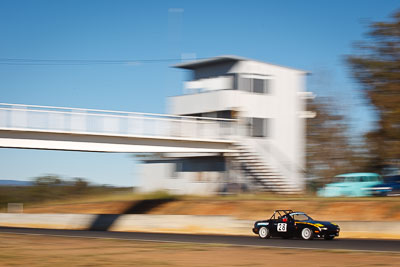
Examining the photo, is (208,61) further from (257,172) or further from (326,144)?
(326,144)

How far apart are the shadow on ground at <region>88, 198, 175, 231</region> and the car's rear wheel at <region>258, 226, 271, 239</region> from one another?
12.4m

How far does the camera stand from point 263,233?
28188 mm

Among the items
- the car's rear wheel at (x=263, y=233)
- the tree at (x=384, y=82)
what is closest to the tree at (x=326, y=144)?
the tree at (x=384, y=82)

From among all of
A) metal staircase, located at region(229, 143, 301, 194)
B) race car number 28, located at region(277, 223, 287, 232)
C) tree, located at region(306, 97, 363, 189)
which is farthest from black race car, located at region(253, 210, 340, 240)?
tree, located at region(306, 97, 363, 189)

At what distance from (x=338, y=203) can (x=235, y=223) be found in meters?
6.17

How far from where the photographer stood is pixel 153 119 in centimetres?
3988

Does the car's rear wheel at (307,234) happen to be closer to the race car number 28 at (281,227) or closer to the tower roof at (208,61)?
the race car number 28 at (281,227)

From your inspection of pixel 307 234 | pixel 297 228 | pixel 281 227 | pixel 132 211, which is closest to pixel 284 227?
pixel 281 227

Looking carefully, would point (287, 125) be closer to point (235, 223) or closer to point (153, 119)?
point (153, 119)

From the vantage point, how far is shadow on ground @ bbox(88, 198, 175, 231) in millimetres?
38750

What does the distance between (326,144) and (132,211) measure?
4052 centimetres

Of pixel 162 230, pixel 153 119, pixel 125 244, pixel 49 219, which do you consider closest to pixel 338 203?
pixel 162 230

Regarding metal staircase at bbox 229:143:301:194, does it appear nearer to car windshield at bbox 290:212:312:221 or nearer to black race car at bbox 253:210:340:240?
black race car at bbox 253:210:340:240

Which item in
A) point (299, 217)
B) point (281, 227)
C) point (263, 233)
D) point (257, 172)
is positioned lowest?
point (263, 233)
